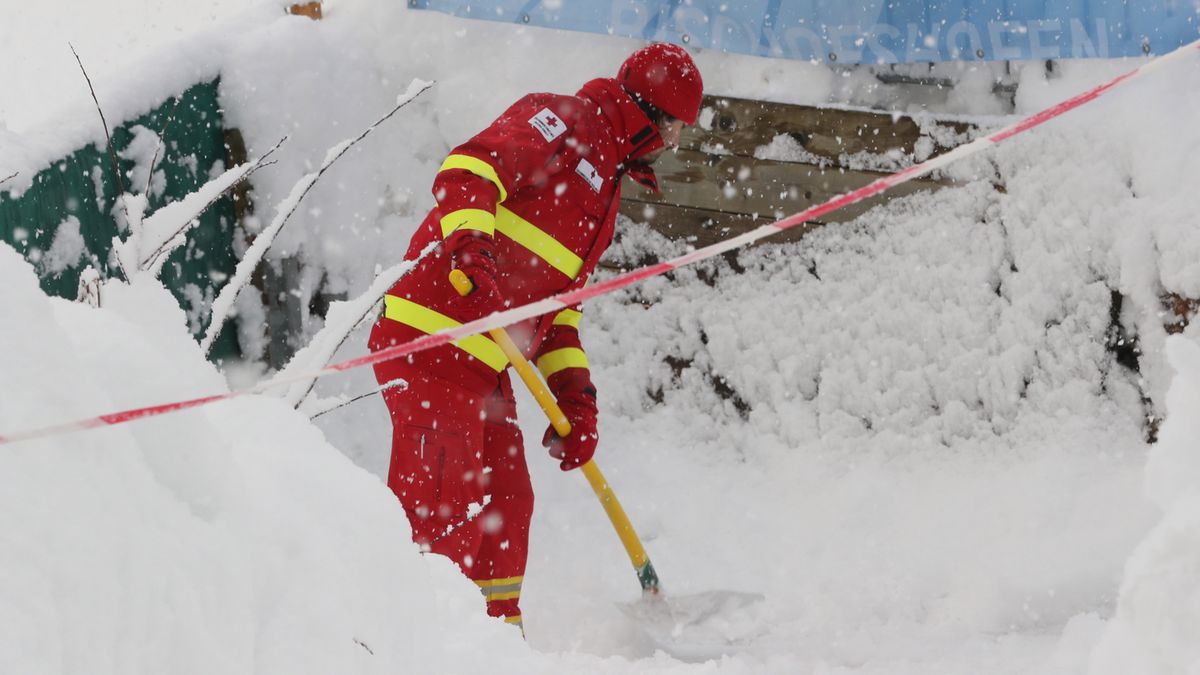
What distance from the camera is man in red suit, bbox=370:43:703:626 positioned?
3.07 metres

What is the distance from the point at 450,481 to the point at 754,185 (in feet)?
6.57

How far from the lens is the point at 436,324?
314cm

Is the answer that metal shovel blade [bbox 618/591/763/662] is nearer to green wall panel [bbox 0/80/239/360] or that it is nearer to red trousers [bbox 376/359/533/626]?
red trousers [bbox 376/359/533/626]

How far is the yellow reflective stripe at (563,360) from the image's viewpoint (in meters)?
3.61

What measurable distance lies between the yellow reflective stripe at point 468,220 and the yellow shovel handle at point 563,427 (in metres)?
0.13

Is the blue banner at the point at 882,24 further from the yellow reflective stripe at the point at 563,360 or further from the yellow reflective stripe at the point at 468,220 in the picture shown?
the yellow reflective stripe at the point at 468,220

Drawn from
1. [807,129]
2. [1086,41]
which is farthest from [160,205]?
[1086,41]

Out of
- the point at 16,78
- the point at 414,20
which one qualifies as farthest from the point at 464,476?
the point at 16,78

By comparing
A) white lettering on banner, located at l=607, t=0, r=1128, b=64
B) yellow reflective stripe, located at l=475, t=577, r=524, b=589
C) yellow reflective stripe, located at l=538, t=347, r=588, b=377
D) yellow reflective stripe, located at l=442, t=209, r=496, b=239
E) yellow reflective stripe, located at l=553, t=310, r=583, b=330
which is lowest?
yellow reflective stripe, located at l=475, t=577, r=524, b=589

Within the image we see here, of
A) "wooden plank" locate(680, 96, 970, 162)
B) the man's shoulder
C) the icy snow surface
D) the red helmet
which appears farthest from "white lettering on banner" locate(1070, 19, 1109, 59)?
the man's shoulder

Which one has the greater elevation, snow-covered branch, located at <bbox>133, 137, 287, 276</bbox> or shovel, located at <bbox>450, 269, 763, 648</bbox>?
snow-covered branch, located at <bbox>133, 137, 287, 276</bbox>

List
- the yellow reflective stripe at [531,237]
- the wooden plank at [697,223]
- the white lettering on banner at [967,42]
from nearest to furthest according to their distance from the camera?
the yellow reflective stripe at [531,237]
the white lettering on banner at [967,42]
the wooden plank at [697,223]

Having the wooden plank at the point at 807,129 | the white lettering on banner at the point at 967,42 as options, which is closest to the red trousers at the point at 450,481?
the wooden plank at the point at 807,129

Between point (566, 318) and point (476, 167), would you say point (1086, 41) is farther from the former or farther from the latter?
point (476, 167)
